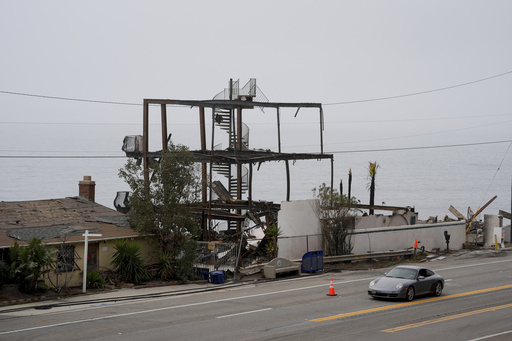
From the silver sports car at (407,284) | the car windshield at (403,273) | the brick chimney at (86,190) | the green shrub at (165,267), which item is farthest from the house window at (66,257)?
the car windshield at (403,273)

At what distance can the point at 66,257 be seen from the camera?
93.6 feet

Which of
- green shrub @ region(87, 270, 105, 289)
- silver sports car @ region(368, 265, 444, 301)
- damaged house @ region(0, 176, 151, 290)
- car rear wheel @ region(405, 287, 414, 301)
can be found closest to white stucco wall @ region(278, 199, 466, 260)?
damaged house @ region(0, 176, 151, 290)

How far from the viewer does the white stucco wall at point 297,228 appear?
35906 millimetres

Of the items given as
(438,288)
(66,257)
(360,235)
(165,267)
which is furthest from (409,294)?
(66,257)

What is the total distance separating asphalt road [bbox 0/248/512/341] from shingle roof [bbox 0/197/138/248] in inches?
192

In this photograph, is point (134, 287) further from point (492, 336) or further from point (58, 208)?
point (492, 336)

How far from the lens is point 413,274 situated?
82.8ft

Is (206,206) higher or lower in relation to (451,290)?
higher

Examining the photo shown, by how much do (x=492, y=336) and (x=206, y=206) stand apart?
79.9ft

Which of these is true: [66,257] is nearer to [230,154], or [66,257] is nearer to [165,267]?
[165,267]

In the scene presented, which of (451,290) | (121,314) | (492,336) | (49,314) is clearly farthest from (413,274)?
(49,314)

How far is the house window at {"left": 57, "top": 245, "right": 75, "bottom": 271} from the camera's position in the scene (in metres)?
27.9

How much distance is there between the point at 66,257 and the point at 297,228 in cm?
1294

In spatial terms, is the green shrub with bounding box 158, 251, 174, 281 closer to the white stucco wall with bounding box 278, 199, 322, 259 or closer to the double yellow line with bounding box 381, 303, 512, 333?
the white stucco wall with bounding box 278, 199, 322, 259
